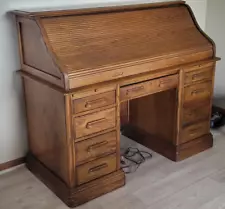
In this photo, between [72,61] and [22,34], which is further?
[22,34]

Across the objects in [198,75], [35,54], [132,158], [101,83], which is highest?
[35,54]

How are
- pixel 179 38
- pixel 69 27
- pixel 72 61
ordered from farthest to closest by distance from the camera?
pixel 179 38 → pixel 69 27 → pixel 72 61

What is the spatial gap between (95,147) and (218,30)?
1841 millimetres

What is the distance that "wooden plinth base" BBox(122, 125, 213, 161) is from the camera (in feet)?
8.77

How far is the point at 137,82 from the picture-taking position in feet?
7.38

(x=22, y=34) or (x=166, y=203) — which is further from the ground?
(x=22, y=34)

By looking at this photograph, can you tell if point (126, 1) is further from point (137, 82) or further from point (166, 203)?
point (166, 203)

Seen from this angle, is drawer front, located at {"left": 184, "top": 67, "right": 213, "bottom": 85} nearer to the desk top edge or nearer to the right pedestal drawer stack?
the right pedestal drawer stack

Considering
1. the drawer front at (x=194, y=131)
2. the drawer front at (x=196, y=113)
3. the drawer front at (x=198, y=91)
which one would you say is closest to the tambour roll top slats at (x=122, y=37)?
the drawer front at (x=198, y=91)

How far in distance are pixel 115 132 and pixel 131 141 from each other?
0.76 m

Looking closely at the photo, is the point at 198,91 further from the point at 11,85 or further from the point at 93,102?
the point at 11,85

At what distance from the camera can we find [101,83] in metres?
2.09

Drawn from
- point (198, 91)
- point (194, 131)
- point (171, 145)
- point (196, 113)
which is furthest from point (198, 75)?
point (171, 145)

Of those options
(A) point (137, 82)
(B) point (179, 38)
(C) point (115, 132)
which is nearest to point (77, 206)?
(C) point (115, 132)
